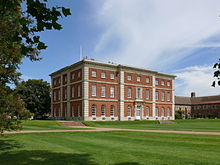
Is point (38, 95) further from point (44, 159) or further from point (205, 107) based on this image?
point (205, 107)

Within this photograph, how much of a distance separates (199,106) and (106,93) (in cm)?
6825

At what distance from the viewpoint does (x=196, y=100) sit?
107188 millimetres

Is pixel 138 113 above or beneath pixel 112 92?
beneath

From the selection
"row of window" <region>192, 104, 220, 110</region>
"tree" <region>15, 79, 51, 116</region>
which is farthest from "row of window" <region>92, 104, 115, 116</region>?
"row of window" <region>192, 104, 220, 110</region>

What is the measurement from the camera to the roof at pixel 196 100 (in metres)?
101

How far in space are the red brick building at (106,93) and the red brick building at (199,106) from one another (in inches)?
1869

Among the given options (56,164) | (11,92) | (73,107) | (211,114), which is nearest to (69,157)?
(56,164)

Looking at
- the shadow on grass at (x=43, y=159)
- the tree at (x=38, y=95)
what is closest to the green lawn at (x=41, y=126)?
the shadow on grass at (x=43, y=159)

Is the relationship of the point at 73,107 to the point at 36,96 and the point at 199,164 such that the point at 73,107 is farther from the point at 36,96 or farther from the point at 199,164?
the point at 199,164

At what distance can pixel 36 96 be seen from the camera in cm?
6100

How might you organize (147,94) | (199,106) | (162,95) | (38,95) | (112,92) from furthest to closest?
1. (199,106)
2. (38,95)
3. (162,95)
4. (147,94)
5. (112,92)

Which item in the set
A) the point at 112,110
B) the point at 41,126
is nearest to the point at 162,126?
the point at 41,126

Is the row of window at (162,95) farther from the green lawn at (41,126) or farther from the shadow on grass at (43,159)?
the shadow on grass at (43,159)

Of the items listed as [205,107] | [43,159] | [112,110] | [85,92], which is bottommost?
[205,107]
